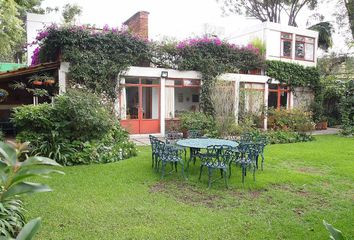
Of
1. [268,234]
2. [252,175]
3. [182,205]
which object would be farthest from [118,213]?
[252,175]

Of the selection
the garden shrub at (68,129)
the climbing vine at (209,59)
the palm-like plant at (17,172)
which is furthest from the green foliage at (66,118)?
the climbing vine at (209,59)

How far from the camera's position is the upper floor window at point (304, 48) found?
54.0 ft

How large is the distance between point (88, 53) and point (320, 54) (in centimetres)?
2147

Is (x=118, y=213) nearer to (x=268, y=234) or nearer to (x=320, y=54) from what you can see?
(x=268, y=234)

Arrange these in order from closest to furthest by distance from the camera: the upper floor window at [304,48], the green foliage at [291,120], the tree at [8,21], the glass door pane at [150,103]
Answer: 1. the tree at [8,21]
2. the green foliage at [291,120]
3. the glass door pane at [150,103]
4. the upper floor window at [304,48]

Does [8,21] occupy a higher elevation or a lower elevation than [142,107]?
higher

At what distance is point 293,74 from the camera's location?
625 inches

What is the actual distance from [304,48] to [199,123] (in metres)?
9.43

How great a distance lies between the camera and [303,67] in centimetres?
1625

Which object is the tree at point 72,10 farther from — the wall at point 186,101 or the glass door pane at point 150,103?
the glass door pane at point 150,103

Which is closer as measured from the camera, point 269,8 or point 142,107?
point 142,107

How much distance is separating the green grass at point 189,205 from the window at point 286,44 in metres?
10.3

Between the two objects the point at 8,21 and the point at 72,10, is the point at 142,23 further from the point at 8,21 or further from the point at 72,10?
the point at 72,10

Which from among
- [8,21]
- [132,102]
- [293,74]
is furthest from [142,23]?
[293,74]
